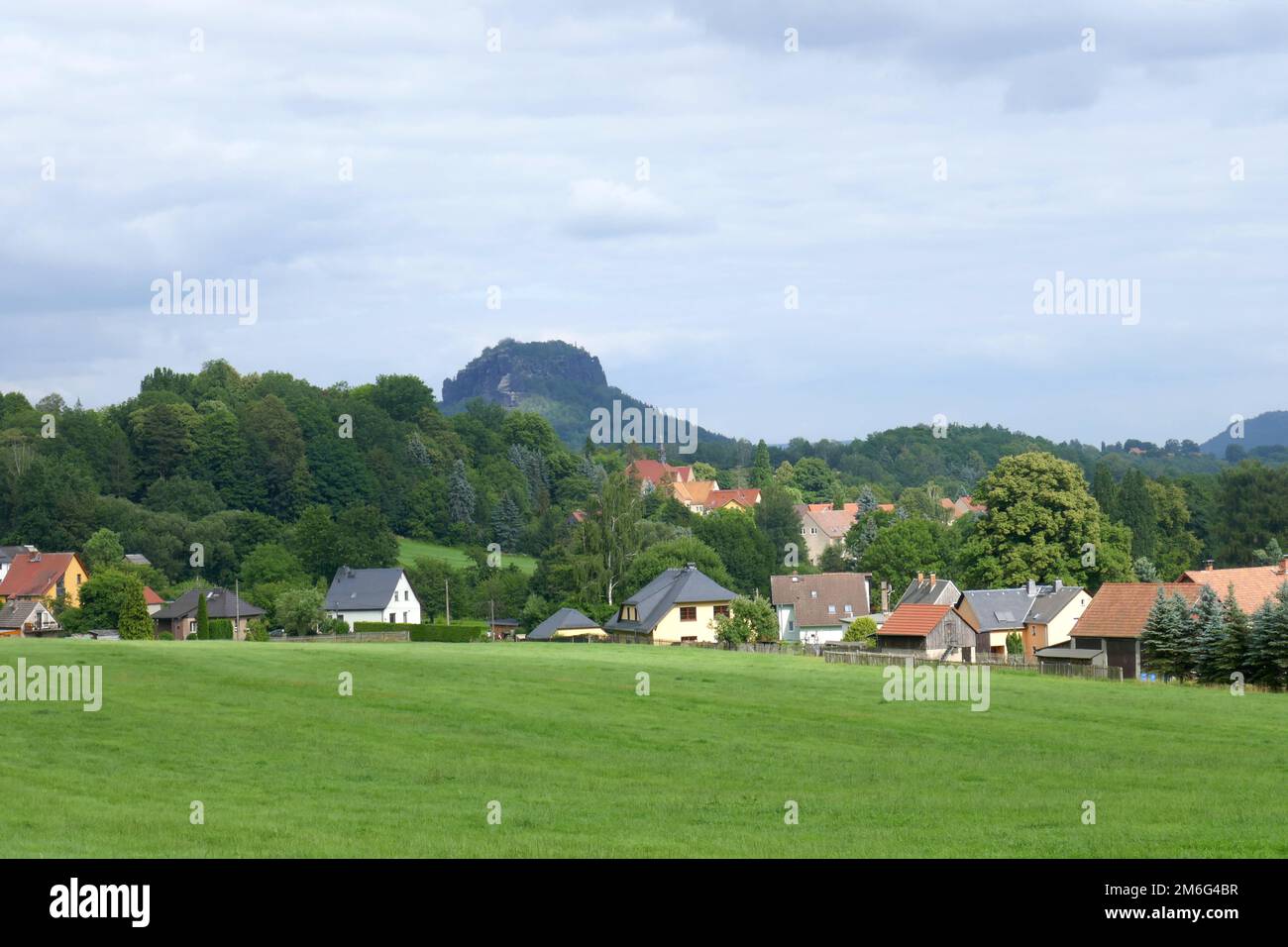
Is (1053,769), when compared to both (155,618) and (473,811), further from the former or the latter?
(155,618)

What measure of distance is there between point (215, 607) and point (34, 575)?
22.8 meters

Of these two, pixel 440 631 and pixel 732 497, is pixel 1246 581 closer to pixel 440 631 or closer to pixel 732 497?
pixel 440 631

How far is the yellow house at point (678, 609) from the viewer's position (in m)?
85.5

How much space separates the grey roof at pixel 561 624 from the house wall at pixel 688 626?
20.7 feet

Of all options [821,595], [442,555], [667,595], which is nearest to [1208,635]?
[667,595]

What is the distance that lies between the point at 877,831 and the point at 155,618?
8682cm

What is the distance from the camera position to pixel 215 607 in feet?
300

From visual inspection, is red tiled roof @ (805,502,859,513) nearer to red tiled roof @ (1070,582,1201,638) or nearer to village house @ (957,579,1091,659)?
village house @ (957,579,1091,659)

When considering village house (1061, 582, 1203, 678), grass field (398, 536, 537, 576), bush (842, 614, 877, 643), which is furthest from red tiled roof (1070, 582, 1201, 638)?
grass field (398, 536, 537, 576)

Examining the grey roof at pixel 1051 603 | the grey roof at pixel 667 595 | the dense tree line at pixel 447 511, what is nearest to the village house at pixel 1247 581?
the grey roof at pixel 1051 603

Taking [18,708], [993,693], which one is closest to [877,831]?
[18,708]

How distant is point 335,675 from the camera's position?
4850cm

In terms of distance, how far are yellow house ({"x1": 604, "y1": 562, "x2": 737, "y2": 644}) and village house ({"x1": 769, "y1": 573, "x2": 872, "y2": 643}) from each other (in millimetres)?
12049

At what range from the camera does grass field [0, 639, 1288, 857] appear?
18859mm
